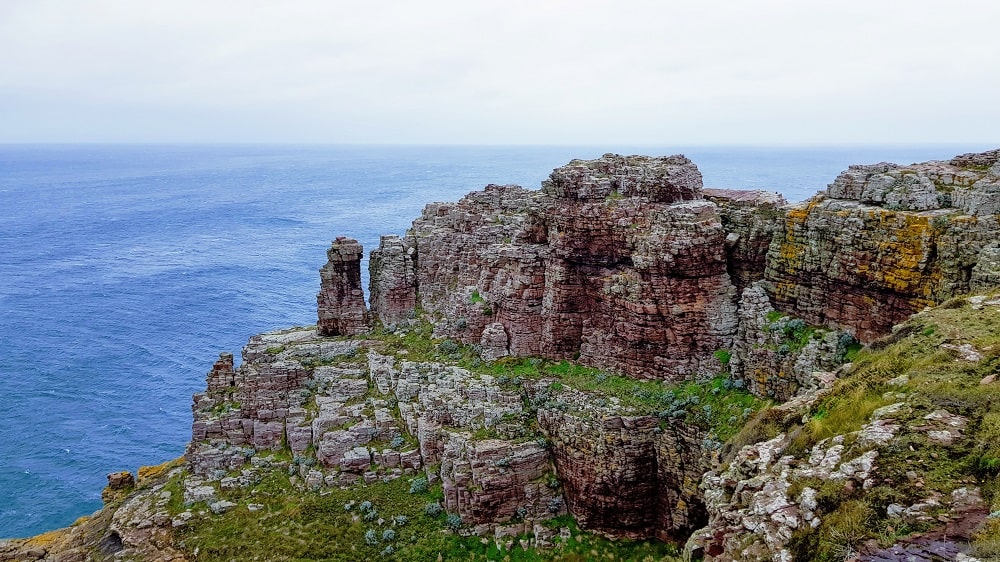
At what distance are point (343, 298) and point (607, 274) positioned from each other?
24492 mm

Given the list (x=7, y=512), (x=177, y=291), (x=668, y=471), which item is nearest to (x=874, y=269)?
(x=668, y=471)

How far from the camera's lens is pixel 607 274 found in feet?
147

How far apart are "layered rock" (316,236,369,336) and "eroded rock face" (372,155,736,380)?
925 centimetres

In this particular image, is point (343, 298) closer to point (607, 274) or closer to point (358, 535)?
point (358, 535)

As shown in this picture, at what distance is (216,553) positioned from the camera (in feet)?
129

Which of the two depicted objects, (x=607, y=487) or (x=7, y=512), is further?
(x=7, y=512)

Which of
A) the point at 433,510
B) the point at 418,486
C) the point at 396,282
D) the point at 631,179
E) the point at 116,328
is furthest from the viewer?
the point at 116,328

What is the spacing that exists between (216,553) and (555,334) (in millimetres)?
24357

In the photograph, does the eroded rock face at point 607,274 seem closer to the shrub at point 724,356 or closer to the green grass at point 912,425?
the shrub at point 724,356

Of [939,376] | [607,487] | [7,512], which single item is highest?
[939,376]

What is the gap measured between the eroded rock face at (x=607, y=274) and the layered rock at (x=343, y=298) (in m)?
9.25

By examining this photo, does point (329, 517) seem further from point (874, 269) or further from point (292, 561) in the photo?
point (874, 269)

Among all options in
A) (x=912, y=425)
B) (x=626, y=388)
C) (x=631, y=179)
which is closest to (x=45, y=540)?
(x=626, y=388)

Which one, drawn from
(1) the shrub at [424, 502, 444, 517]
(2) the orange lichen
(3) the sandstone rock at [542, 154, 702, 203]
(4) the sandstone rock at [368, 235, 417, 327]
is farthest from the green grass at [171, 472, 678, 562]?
Answer: (3) the sandstone rock at [542, 154, 702, 203]
